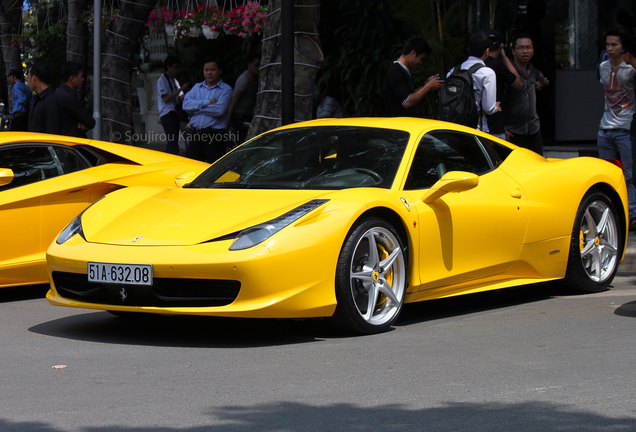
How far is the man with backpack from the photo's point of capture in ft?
26.6

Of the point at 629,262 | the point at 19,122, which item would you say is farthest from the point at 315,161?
the point at 19,122

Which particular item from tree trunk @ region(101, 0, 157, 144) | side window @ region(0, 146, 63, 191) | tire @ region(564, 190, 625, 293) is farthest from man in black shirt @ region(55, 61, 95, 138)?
Answer: tire @ region(564, 190, 625, 293)

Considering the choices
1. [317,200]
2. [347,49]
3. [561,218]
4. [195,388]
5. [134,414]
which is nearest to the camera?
[134,414]

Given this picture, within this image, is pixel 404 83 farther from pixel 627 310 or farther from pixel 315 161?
pixel 627 310

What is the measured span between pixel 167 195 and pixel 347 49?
32.8ft

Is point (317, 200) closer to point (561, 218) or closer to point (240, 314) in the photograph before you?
point (240, 314)

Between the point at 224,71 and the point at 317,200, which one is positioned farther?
the point at 224,71

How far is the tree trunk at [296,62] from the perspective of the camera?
32.4ft

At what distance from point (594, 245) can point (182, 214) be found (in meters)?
3.22

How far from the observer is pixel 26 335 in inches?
212

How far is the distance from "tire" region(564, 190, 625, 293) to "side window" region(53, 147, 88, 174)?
3755 mm

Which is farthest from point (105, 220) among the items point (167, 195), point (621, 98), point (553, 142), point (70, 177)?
point (553, 142)

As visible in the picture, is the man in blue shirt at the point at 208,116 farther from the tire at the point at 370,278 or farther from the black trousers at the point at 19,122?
the tire at the point at 370,278

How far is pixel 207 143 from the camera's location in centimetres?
1108
